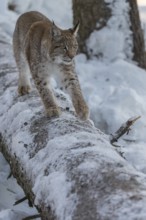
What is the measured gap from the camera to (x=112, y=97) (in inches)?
225

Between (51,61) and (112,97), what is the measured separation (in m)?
1.64

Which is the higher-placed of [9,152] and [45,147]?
[45,147]

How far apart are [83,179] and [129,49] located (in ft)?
12.6

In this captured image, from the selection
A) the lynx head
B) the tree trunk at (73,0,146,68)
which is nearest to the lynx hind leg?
the lynx head

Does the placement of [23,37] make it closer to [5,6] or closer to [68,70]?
[68,70]

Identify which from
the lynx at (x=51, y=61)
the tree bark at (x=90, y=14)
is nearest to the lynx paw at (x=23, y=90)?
the lynx at (x=51, y=61)

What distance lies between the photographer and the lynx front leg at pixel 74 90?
4.15 m

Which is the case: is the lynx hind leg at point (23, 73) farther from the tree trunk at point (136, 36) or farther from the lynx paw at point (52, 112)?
the tree trunk at point (136, 36)

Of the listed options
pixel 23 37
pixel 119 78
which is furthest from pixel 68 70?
pixel 119 78

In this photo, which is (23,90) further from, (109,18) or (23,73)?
(109,18)

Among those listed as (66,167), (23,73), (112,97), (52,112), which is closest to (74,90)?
(52,112)

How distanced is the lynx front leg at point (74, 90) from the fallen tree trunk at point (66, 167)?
0.08m

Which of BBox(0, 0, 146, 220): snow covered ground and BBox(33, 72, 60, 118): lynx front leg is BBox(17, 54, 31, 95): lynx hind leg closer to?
BBox(33, 72, 60, 118): lynx front leg

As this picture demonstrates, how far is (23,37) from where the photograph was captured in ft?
15.7
